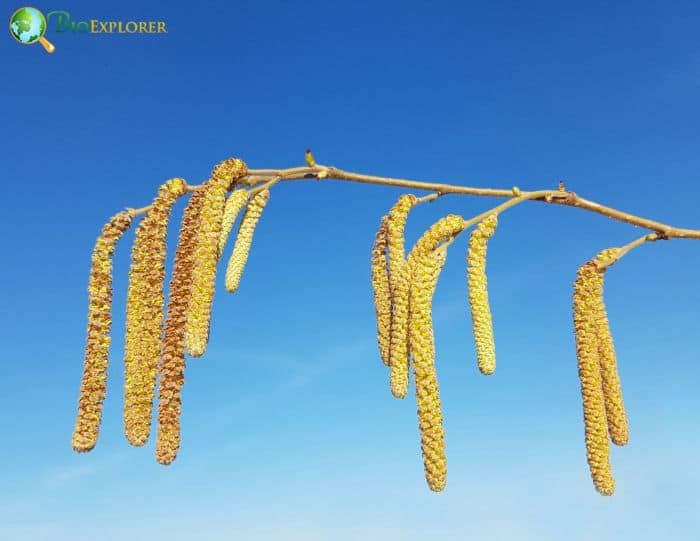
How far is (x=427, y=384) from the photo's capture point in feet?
10.6

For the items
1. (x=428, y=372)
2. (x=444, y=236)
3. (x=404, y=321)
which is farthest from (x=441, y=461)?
(x=444, y=236)

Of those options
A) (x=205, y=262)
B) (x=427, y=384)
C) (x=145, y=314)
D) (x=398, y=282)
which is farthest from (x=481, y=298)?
(x=145, y=314)

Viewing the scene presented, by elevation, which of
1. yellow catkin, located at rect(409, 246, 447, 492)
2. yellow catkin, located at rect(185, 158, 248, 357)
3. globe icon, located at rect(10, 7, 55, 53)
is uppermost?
globe icon, located at rect(10, 7, 55, 53)

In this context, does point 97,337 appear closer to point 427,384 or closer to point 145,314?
point 145,314

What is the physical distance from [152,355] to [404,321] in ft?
3.75

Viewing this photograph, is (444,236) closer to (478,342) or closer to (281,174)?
(478,342)

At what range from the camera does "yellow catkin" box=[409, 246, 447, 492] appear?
3197mm

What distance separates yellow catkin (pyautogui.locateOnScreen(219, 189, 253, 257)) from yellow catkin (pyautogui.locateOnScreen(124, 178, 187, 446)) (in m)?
0.24

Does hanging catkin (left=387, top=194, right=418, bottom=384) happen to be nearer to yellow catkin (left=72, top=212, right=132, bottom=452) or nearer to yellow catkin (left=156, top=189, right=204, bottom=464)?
yellow catkin (left=156, top=189, right=204, bottom=464)

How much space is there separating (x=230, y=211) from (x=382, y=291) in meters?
0.87

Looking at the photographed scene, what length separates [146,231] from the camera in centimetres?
345

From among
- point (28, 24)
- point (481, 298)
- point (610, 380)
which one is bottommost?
point (610, 380)

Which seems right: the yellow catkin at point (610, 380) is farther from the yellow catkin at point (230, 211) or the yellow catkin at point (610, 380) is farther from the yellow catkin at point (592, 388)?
the yellow catkin at point (230, 211)

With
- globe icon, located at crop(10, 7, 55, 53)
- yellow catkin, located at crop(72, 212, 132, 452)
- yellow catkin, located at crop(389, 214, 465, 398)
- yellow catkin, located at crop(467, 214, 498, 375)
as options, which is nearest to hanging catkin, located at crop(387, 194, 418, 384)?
yellow catkin, located at crop(389, 214, 465, 398)
